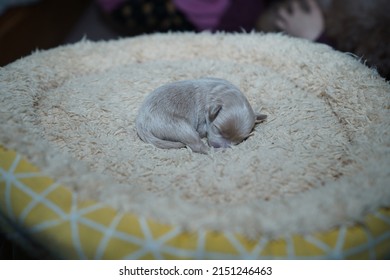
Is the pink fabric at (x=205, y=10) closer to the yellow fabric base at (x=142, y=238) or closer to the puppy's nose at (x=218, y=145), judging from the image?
the puppy's nose at (x=218, y=145)

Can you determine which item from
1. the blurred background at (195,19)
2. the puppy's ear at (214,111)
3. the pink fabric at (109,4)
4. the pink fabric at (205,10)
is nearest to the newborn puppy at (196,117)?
the puppy's ear at (214,111)

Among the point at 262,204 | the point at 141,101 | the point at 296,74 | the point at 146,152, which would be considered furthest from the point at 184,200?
the point at 296,74

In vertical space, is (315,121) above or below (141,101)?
below

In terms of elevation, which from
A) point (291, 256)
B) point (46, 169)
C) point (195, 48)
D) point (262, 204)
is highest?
point (195, 48)

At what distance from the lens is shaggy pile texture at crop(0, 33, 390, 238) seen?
113 centimetres

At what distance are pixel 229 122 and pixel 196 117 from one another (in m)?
0.17

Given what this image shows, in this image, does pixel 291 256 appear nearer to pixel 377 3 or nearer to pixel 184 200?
pixel 184 200

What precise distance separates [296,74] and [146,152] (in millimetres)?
870

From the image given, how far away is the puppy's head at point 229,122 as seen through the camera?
1.46 metres

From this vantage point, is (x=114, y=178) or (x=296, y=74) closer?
(x=114, y=178)

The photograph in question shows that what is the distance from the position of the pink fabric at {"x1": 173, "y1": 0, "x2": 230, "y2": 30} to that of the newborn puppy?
1.06 m

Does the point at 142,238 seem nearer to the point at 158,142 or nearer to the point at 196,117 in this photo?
the point at 158,142

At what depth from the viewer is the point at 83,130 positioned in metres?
1.58

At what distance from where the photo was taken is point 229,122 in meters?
1.46
